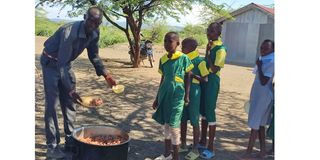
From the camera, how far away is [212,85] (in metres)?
4.01

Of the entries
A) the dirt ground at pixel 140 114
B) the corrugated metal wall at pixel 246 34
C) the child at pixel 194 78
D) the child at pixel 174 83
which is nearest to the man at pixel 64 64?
the dirt ground at pixel 140 114

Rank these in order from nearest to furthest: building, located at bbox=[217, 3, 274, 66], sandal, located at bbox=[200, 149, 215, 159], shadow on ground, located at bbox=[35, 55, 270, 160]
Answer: sandal, located at bbox=[200, 149, 215, 159] < shadow on ground, located at bbox=[35, 55, 270, 160] < building, located at bbox=[217, 3, 274, 66]

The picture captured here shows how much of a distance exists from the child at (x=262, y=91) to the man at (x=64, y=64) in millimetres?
1501

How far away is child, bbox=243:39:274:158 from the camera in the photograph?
3883 mm

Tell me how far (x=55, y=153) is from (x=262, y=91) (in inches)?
86.4

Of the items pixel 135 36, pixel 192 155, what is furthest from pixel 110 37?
pixel 192 155

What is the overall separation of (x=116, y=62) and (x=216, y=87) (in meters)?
9.56

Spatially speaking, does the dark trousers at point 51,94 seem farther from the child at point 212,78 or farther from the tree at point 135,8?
the tree at point 135,8

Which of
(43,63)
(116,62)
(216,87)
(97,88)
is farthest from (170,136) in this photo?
(116,62)

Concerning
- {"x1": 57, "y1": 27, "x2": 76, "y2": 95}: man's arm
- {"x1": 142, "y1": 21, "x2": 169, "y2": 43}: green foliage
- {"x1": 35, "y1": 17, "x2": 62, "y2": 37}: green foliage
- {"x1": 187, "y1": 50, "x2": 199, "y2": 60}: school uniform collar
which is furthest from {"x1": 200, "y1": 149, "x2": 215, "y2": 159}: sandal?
{"x1": 142, "y1": 21, "x2": 169, "y2": 43}: green foliage

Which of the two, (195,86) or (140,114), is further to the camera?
(140,114)

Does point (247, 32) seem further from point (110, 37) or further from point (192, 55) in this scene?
point (192, 55)

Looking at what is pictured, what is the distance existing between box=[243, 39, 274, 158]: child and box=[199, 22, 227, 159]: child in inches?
15.3

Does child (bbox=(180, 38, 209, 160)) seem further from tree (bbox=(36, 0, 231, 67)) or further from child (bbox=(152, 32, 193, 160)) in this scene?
tree (bbox=(36, 0, 231, 67))
